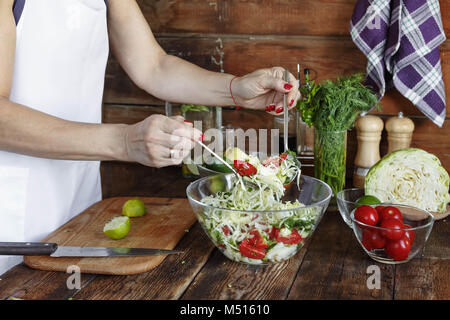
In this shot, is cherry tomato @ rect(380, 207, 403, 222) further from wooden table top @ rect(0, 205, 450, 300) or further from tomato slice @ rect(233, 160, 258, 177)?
tomato slice @ rect(233, 160, 258, 177)

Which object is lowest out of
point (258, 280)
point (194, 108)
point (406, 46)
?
point (258, 280)

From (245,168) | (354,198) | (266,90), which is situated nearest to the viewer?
(245,168)

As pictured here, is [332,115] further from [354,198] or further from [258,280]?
[258,280]

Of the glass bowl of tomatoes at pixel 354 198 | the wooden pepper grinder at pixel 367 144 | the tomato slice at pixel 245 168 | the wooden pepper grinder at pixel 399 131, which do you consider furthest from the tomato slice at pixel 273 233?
the wooden pepper grinder at pixel 399 131

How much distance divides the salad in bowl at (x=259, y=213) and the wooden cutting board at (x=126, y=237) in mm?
139

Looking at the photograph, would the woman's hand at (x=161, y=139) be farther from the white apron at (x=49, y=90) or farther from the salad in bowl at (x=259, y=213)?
the white apron at (x=49, y=90)

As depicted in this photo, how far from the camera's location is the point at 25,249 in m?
1.06

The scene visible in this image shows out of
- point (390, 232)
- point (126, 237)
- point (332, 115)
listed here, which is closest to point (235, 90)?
point (332, 115)

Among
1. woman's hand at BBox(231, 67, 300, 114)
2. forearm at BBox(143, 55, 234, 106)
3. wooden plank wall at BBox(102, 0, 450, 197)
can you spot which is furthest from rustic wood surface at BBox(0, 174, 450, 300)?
wooden plank wall at BBox(102, 0, 450, 197)

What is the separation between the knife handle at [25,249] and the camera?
1.05 meters

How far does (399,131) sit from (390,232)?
0.70 m

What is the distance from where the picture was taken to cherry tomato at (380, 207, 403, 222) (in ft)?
3.66

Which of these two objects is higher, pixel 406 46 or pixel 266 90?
pixel 406 46
